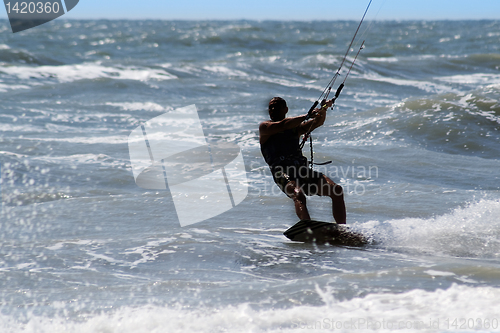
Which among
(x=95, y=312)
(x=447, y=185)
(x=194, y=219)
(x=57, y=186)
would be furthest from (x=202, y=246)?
(x=447, y=185)

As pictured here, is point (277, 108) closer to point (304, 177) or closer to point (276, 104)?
point (276, 104)

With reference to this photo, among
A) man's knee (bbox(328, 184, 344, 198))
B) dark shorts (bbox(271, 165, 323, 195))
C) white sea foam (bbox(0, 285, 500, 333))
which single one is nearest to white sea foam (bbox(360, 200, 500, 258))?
man's knee (bbox(328, 184, 344, 198))

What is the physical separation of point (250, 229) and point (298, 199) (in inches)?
32.6

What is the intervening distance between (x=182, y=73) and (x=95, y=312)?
60.2ft

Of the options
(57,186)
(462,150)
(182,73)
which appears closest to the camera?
(57,186)

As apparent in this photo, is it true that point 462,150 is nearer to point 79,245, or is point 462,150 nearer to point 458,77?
point 79,245

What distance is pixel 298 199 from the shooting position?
5090mm

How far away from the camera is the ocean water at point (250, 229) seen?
11.4 feet

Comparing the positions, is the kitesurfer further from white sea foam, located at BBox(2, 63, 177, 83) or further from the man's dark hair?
white sea foam, located at BBox(2, 63, 177, 83)

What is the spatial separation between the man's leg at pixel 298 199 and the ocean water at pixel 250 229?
296 mm

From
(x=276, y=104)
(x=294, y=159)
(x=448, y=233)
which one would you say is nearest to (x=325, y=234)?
(x=294, y=159)

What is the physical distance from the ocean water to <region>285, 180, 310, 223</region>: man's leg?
30 cm

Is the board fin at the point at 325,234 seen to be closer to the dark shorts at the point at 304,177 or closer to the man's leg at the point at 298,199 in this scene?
the man's leg at the point at 298,199

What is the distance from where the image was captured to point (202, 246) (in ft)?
16.4
